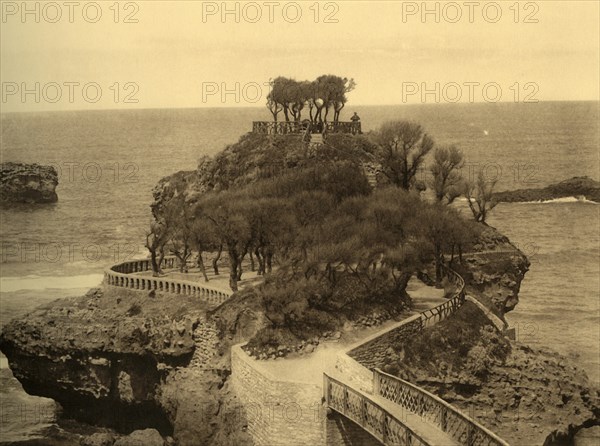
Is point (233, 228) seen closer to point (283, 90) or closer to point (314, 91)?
point (283, 90)

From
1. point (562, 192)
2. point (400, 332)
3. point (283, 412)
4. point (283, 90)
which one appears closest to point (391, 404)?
point (283, 412)

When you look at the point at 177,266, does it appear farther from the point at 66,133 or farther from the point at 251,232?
the point at 66,133

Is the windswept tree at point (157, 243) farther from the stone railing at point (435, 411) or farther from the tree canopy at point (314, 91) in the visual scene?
the stone railing at point (435, 411)

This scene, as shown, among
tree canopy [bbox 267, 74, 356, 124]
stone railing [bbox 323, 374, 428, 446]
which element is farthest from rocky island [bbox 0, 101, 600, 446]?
tree canopy [bbox 267, 74, 356, 124]

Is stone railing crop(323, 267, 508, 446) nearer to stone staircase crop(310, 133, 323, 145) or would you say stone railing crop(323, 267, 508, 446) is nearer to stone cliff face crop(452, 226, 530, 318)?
stone cliff face crop(452, 226, 530, 318)

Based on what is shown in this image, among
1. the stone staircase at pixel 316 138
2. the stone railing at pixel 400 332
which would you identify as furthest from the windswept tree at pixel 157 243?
the stone railing at pixel 400 332
